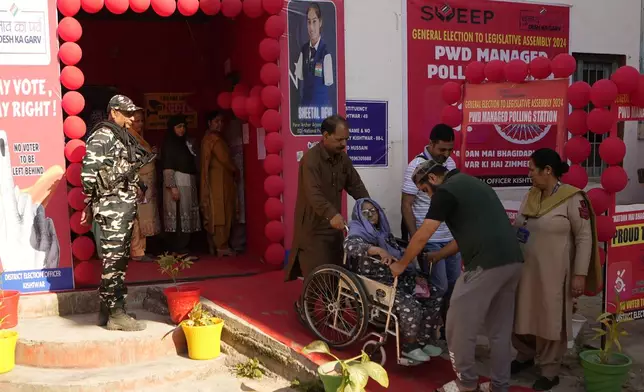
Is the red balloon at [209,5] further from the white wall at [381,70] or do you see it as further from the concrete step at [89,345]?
the concrete step at [89,345]

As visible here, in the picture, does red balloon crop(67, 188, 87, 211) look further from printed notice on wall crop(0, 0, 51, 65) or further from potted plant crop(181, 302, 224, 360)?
potted plant crop(181, 302, 224, 360)

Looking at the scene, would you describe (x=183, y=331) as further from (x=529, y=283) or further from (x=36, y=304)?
(x=529, y=283)

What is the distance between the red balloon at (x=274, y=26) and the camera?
5996 millimetres

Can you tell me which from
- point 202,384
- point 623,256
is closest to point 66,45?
point 202,384

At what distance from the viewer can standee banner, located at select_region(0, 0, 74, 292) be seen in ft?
17.8

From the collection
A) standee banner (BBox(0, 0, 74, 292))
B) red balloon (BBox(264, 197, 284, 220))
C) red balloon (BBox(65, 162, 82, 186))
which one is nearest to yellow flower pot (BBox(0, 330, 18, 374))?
standee banner (BBox(0, 0, 74, 292))

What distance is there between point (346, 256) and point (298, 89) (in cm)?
263

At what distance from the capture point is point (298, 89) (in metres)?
6.48

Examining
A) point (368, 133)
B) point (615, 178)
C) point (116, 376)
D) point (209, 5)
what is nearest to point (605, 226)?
point (615, 178)

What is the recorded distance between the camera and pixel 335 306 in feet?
14.2

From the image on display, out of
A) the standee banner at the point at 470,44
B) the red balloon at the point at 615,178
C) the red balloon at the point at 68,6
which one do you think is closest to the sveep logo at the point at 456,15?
the standee banner at the point at 470,44

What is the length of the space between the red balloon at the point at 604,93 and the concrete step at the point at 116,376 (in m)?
3.59

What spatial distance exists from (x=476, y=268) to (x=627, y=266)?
191 cm

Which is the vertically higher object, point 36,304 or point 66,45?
point 66,45
